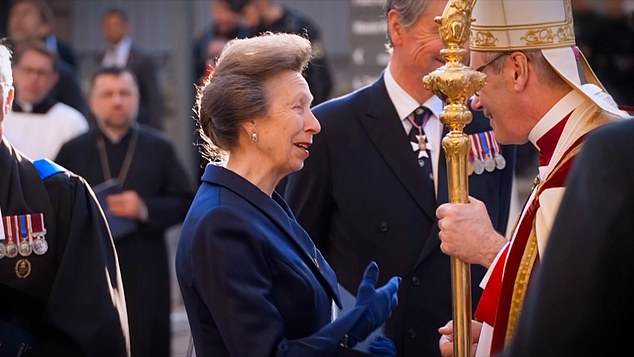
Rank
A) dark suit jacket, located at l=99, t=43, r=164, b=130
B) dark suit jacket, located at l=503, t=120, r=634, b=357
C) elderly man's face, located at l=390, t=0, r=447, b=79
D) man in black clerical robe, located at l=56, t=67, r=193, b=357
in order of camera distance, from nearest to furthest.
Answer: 1. dark suit jacket, located at l=503, t=120, r=634, b=357
2. elderly man's face, located at l=390, t=0, r=447, b=79
3. man in black clerical robe, located at l=56, t=67, r=193, b=357
4. dark suit jacket, located at l=99, t=43, r=164, b=130

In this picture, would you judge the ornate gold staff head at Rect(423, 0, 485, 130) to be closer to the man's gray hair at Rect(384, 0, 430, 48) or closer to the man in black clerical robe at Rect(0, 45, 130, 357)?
the man's gray hair at Rect(384, 0, 430, 48)

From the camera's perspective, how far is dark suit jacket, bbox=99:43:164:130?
1061 centimetres

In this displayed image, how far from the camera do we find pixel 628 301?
205 centimetres

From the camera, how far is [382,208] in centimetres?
444

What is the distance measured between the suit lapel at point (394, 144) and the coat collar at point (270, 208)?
2.94 feet

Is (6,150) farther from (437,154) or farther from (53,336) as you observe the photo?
→ (437,154)

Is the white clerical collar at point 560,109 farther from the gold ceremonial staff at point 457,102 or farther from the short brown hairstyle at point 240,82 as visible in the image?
the short brown hairstyle at point 240,82

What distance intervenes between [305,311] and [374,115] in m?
1.33

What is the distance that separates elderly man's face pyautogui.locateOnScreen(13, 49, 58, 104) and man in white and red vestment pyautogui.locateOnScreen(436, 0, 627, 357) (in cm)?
492

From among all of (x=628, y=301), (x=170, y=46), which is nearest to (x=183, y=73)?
(x=170, y=46)

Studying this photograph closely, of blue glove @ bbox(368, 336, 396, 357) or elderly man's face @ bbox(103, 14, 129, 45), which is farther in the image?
elderly man's face @ bbox(103, 14, 129, 45)

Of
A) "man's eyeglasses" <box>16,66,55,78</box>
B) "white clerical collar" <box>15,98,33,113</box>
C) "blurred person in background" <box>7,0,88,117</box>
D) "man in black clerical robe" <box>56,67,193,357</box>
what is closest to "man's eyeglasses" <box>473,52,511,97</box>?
"man in black clerical robe" <box>56,67,193,357</box>

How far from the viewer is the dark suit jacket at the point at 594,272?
2041 mm

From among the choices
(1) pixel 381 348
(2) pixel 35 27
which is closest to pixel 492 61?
(1) pixel 381 348
